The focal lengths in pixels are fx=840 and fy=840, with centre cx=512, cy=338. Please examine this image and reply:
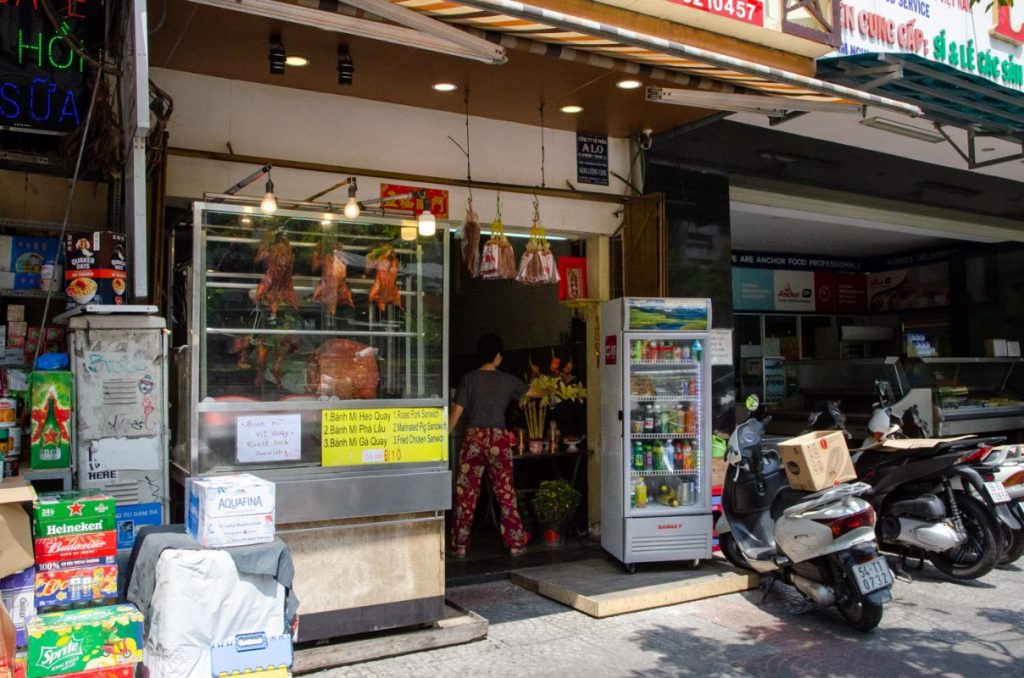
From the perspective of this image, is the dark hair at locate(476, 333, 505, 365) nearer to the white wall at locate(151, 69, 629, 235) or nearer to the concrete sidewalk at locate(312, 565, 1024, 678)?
→ the white wall at locate(151, 69, 629, 235)

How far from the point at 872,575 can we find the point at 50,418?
184 inches

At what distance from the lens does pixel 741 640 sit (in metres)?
5.12

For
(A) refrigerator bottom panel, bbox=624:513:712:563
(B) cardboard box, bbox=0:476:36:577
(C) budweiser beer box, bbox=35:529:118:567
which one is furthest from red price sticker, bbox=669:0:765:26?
(B) cardboard box, bbox=0:476:36:577

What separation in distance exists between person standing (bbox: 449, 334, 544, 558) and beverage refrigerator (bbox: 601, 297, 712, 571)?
77 cm

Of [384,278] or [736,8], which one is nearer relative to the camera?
[384,278]

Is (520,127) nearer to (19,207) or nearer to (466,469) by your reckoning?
(466,469)

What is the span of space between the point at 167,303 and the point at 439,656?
2.82 metres

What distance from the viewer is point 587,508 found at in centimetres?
756

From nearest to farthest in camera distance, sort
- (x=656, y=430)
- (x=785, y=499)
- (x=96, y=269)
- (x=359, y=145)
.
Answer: (x=96, y=269)
(x=785, y=499)
(x=359, y=145)
(x=656, y=430)

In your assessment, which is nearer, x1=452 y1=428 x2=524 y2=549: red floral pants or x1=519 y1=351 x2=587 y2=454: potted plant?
x1=452 y1=428 x2=524 y2=549: red floral pants

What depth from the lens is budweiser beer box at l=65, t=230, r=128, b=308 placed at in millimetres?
4371

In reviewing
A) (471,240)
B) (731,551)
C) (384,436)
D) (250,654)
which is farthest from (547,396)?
(250,654)

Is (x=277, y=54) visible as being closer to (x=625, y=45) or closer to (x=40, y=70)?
(x=40, y=70)

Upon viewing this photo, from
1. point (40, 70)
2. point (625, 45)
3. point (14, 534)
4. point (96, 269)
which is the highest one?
point (625, 45)
